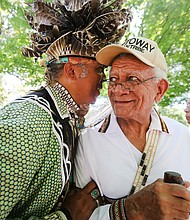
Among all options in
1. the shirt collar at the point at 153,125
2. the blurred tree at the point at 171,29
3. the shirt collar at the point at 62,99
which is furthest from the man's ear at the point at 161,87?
the blurred tree at the point at 171,29

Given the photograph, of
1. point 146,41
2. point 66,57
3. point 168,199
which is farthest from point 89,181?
point 146,41

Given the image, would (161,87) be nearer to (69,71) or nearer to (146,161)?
(146,161)

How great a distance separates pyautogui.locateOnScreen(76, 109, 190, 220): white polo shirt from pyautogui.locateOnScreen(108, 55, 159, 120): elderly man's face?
6.5 inches

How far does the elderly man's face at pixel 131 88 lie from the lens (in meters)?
1.92

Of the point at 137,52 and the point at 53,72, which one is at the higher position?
the point at 137,52

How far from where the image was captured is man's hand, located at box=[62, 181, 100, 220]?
1766 millimetres

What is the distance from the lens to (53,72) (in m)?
2.02

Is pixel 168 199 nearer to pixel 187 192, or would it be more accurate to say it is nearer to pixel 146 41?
pixel 187 192

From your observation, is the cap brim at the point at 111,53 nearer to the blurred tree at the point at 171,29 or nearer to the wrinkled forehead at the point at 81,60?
the wrinkled forehead at the point at 81,60

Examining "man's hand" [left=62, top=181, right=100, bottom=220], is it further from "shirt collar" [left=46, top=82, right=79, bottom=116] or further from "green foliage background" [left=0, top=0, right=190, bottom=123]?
"green foliage background" [left=0, top=0, right=190, bottom=123]

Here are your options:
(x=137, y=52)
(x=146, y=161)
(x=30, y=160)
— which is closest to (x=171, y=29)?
(x=137, y=52)

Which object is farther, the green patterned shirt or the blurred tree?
the blurred tree

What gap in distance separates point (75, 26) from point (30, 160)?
37.6 inches

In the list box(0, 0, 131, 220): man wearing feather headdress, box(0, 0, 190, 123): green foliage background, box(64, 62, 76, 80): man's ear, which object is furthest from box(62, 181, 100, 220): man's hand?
box(0, 0, 190, 123): green foliage background
